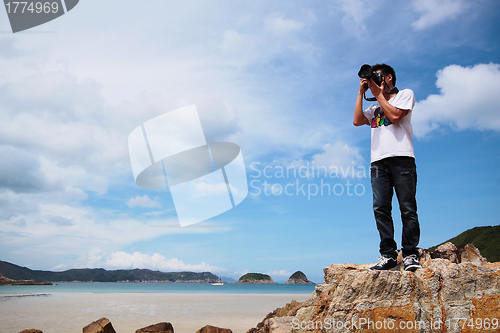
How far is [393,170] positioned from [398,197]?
1.01 feet

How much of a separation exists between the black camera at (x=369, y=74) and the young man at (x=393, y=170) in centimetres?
5

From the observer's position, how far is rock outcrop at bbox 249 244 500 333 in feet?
9.73

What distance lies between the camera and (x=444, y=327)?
296 centimetres

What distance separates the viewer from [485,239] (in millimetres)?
51125

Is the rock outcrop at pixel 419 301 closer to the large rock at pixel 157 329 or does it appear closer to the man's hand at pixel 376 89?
the man's hand at pixel 376 89

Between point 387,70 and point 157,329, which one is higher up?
point 387,70

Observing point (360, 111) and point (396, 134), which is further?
point (360, 111)

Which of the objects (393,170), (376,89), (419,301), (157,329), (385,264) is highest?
(376,89)

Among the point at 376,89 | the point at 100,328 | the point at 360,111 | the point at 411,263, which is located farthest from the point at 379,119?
the point at 100,328

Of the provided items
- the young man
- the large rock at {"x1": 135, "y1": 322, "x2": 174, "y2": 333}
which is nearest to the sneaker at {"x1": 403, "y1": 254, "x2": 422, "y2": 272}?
the young man

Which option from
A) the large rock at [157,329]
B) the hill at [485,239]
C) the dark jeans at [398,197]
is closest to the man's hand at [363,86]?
the dark jeans at [398,197]

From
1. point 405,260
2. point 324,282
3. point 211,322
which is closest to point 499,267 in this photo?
point 405,260

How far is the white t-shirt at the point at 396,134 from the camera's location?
354 cm

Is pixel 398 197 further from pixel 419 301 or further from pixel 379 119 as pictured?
pixel 419 301
